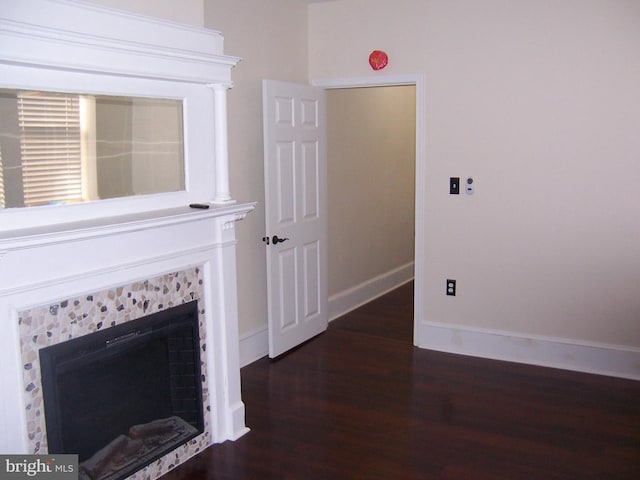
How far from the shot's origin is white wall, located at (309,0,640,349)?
4.09 metres

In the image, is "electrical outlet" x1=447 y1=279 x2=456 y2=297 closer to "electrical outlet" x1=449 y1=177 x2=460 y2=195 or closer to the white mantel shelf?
"electrical outlet" x1=449 y1=177 x2=460 y2=195

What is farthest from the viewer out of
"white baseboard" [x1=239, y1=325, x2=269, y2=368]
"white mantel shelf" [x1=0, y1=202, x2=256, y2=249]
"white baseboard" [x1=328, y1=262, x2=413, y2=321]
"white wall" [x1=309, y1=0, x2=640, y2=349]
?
"white baseboard" [x1=328, y1=262, x2=413, y2=321]

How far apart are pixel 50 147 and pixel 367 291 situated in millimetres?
4025

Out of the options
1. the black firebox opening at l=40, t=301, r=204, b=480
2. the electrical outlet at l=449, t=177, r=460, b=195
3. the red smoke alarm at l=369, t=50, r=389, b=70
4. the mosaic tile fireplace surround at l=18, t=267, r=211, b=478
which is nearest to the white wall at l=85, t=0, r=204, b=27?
the mosaic tile fireplace surround at l=18, t=267, r=211, b=478

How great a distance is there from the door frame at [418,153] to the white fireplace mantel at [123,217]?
1.82 meters

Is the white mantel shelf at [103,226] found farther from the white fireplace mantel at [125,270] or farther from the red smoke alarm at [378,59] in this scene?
the red smoke alarm at [378,59]

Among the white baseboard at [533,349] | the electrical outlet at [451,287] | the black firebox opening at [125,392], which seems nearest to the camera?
the black firebox opening at [125,392]

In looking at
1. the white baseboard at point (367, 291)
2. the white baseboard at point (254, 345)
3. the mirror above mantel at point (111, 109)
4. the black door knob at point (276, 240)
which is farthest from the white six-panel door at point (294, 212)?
the mirror above mantel at point (111, 109)

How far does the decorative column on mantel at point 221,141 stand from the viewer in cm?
324

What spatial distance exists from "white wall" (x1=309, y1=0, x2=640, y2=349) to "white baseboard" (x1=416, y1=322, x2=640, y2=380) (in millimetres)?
50

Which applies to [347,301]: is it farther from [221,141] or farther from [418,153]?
[221,141]

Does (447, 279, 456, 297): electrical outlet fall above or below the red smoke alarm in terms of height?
below

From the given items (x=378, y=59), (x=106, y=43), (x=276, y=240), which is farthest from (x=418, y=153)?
(x=106, y=43)

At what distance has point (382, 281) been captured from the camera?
642 centimetres
